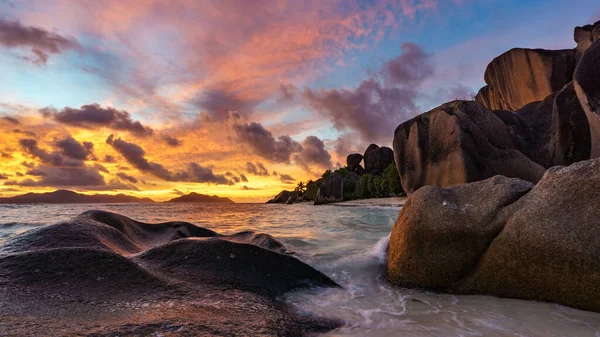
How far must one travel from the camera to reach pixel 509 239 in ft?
12.0

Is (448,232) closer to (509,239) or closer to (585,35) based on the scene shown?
(509,239)

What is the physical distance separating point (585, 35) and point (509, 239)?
27.5 m

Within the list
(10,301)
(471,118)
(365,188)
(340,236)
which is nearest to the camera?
(10,301)

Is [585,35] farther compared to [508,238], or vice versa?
[585,35]

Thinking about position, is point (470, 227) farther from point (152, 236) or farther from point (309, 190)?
point (309, 190)

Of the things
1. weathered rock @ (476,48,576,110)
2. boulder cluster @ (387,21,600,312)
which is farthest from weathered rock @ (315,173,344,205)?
boulder cluster @ (387,21,600,312)

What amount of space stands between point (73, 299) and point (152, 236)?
390 cm

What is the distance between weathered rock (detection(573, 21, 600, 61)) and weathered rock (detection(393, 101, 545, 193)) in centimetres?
1165

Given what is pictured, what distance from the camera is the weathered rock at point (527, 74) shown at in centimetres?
2503

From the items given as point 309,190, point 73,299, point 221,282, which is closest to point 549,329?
point 221,282

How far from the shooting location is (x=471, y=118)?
1664 centimetres

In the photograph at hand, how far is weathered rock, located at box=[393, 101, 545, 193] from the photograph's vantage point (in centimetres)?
1534

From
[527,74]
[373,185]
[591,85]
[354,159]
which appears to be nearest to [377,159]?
[354,159]

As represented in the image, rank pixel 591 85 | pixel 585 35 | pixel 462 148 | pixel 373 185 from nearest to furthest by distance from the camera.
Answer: pixel 591 85 < pixel 462 148 < pixel 585 35 < pixel 373 185
